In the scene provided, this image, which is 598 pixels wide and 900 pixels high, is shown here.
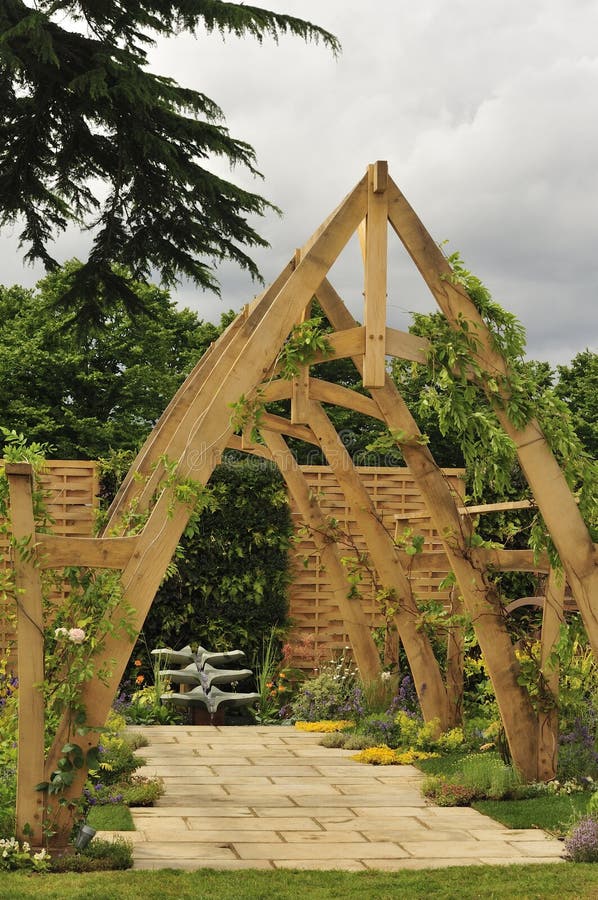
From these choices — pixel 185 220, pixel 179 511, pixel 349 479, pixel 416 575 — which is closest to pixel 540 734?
pixel 349 479

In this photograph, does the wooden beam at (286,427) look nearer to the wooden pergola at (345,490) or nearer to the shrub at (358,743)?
the wooden pergola at (345,490)

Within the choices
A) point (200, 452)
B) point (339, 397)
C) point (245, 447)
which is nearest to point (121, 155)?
point (245, 447)

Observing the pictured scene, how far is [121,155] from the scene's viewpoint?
12.4 metres

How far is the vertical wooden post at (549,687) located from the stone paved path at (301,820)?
2.28 ft

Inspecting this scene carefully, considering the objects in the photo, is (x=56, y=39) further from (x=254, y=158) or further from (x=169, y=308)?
(x=169, y=308)

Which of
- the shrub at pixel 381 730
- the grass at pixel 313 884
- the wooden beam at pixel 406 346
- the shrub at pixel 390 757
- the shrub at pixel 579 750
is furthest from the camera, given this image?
the shrub at pixel 381 730

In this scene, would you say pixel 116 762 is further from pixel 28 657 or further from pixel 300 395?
pixel 300 395

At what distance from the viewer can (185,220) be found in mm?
12742

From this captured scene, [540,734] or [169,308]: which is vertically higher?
[169,308]

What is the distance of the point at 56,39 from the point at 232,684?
25.2 feet

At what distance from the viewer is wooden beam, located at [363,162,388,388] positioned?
5258 mm

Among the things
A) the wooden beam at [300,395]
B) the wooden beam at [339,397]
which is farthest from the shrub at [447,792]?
the wooden beam at [300,395]

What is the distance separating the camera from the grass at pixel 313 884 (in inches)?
162

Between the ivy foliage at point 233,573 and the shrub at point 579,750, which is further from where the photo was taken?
the ivy foliage at point 233,573
